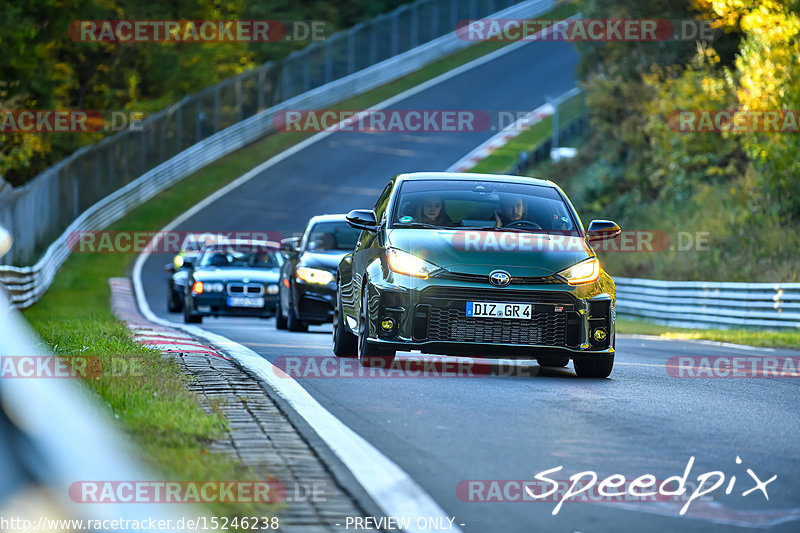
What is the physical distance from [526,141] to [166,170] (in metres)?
15.6

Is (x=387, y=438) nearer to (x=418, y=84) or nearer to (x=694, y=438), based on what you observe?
(x=694, y=438)

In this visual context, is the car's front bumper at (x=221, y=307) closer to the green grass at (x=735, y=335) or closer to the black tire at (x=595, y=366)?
the green grass at (x=735, y=335)

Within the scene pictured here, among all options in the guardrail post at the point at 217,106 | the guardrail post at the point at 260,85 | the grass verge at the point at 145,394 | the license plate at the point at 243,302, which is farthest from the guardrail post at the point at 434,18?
the license plate at the point at 243,302

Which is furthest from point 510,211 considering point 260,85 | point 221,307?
A: point 260,85

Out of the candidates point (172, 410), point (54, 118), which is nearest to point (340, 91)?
point (54, 118)

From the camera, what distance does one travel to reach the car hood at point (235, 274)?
24016mm

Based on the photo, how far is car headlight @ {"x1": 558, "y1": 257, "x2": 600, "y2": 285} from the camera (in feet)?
37.6

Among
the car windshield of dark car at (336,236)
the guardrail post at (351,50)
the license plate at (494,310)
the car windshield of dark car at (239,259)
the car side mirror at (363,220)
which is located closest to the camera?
the license plate at (494,310)

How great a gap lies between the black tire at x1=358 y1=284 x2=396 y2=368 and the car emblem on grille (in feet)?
3.88

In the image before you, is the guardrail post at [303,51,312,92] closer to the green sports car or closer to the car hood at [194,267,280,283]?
the car hood at [194,267,280,283]

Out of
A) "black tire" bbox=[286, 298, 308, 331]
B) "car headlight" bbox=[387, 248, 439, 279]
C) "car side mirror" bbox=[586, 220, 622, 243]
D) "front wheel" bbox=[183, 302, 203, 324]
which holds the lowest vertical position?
"front wheel" bbox=[183, 302, 203, 324]

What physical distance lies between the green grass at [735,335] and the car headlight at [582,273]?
9.15 meters

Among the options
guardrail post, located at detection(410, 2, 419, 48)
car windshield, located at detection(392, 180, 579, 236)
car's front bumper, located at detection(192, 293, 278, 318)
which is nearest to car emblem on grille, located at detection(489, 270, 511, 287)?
car windshield, located at detection(392, 180, 579, 236)

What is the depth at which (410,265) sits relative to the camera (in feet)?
37.8
